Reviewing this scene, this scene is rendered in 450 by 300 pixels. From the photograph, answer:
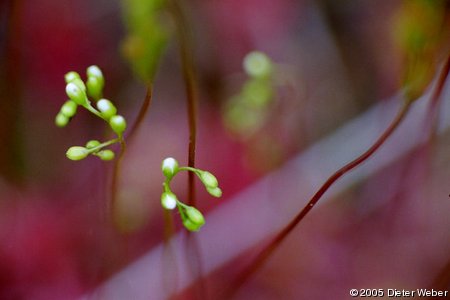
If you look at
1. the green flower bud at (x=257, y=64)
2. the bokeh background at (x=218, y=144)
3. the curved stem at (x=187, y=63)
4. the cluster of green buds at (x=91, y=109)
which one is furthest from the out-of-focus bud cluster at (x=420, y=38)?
the cluster of green buds at (x=91, y=109)

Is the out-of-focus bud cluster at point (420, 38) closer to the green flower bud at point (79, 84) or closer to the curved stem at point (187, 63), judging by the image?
the curved stem at point (187, 63)

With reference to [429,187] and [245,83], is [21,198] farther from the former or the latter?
[429,187]

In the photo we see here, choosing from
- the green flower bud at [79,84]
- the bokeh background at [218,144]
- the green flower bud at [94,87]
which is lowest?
the bokeh background at [218,144]

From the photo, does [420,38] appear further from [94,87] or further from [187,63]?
[94,87]

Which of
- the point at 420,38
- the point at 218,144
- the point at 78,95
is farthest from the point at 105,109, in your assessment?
the point at 420,38

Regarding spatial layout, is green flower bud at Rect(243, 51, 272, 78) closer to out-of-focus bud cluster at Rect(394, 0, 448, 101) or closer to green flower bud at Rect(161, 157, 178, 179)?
out-of-focus bud cluster at Rect(394, 0, 448, 101)

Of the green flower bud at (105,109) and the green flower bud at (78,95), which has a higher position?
the green flower bud at (78,95)

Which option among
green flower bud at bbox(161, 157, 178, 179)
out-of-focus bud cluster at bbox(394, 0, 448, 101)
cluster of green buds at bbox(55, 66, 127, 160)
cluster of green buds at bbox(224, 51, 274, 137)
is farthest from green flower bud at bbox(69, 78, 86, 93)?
out-of-focus bud cluster at bbox(394, 0, 448, 101)
